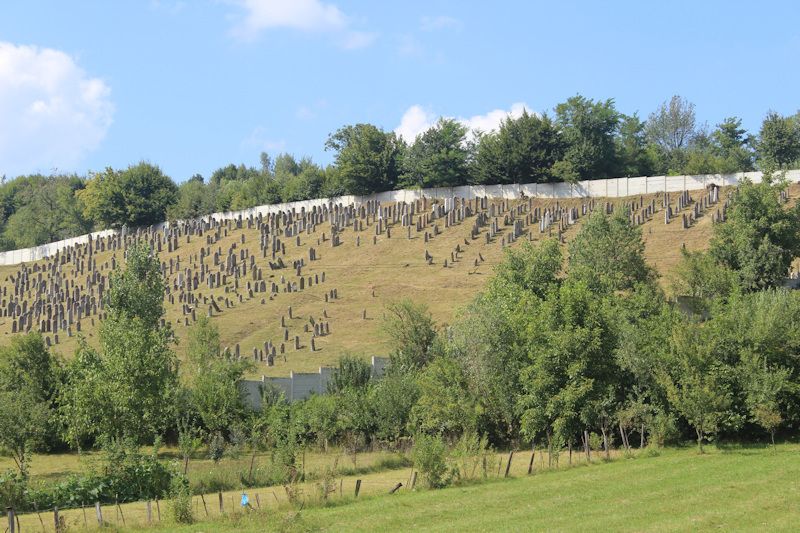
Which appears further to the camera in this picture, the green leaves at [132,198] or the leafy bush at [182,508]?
the green leaves at [132,198]

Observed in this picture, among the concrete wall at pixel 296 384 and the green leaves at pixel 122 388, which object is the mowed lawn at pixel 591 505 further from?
the concrete wall at pixel 296 384

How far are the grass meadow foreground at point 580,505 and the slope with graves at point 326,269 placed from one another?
81.8ft

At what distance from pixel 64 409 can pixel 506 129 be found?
2575 inches

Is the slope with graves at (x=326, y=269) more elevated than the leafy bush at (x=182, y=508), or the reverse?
the slope with graves at (x=326, y=269)

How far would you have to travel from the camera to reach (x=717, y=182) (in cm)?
8319

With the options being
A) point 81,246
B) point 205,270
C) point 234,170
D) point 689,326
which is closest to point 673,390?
point 689,326

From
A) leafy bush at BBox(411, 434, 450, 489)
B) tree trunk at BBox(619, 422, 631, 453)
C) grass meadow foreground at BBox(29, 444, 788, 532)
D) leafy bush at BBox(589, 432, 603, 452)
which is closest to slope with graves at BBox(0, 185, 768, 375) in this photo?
tree trunk at BBox(619, 422, 631, 453)

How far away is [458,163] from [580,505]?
7994 cm

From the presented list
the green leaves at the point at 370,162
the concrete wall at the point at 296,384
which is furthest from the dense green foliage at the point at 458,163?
the concrete wall at the point at 296,384

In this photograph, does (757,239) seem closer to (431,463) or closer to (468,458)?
(468,458)

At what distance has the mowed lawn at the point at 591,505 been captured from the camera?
23.9m

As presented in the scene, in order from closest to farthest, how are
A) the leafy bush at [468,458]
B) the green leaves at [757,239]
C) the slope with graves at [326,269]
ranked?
1. the leafy bush at [468,458]
2. the green leaves at [757,239]
3. the slope with graves at [326,269]

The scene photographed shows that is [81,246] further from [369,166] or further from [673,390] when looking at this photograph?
[673,390]

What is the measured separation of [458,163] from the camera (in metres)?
105
